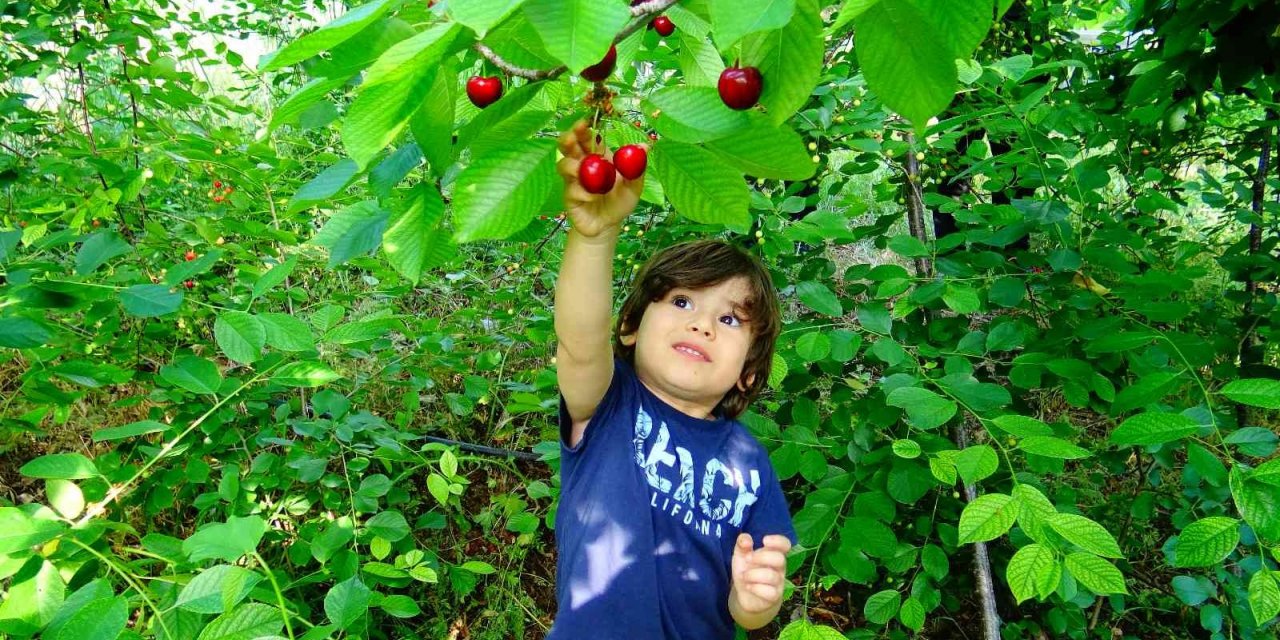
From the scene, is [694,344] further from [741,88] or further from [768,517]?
[741,88]

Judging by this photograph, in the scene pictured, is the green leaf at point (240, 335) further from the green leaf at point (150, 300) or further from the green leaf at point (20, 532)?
the green leaf at point (20, 532)

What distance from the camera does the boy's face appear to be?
1.41 m

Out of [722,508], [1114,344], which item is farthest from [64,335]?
[1114,344]

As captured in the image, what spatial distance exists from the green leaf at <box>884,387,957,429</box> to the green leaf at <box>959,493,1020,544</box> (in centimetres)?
22

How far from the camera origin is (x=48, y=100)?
136 inches

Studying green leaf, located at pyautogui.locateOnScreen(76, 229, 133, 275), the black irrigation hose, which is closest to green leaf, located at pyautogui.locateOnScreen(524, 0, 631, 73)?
green leaf, located at pyautogui.locateOnScreen(76, 229, 133, 275)

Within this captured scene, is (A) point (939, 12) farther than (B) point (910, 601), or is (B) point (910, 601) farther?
(B) point (910, 601)

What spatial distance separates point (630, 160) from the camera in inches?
32.5

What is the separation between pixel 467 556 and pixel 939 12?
97.4 inches

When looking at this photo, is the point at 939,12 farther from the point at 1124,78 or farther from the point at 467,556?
the point at 467,556

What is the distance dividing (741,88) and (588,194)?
25 cm

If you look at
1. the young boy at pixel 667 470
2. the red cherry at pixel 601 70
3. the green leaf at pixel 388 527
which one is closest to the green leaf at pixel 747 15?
the red cherry at pixel 601 70

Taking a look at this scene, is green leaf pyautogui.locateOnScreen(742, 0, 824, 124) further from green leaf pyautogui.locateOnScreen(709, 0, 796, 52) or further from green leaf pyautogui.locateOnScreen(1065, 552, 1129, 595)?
green leaf pyautogui.locateOnScreen(1065, 552, 1129, 595)

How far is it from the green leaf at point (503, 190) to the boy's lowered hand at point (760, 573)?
782mm
